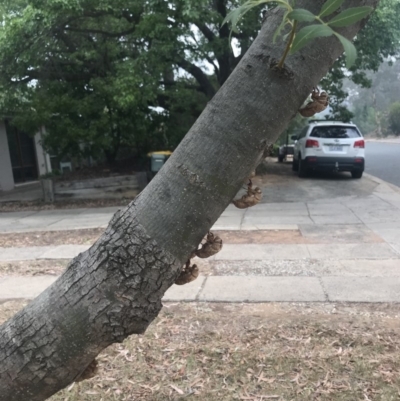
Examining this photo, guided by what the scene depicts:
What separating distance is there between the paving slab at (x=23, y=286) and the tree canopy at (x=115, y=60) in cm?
587

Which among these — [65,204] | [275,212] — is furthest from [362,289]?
[65,204]

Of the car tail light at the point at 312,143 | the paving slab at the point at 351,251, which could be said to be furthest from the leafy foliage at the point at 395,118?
the paving slab at the point at 351,251

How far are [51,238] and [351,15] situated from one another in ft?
26.4

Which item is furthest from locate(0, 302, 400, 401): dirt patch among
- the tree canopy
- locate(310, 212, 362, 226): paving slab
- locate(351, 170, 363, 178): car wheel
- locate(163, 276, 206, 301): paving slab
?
locate(351, 170, 363, 178): car wheel

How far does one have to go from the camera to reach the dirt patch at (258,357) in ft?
10.4

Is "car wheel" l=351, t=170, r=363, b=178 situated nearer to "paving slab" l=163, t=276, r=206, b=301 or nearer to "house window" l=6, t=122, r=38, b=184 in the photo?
"paving slab" l=163, t=276, r=206, b=301

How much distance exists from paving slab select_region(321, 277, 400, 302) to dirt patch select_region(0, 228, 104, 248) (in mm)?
4182

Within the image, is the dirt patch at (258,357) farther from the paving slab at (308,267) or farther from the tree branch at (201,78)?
the tree branch at (201,78)

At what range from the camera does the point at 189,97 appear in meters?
14.3

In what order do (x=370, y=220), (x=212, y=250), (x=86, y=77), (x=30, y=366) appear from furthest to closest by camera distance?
A: (x=86, y=77) → (x=370, y=220) → (x=212, y=250) → (x=30, y=366)

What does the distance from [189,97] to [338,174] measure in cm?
614

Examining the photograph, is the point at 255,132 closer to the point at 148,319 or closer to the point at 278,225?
the point at 148,319

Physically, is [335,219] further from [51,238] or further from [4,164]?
[4,164]

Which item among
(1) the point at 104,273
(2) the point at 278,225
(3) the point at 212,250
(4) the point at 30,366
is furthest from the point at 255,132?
(2) the point at 278,225
